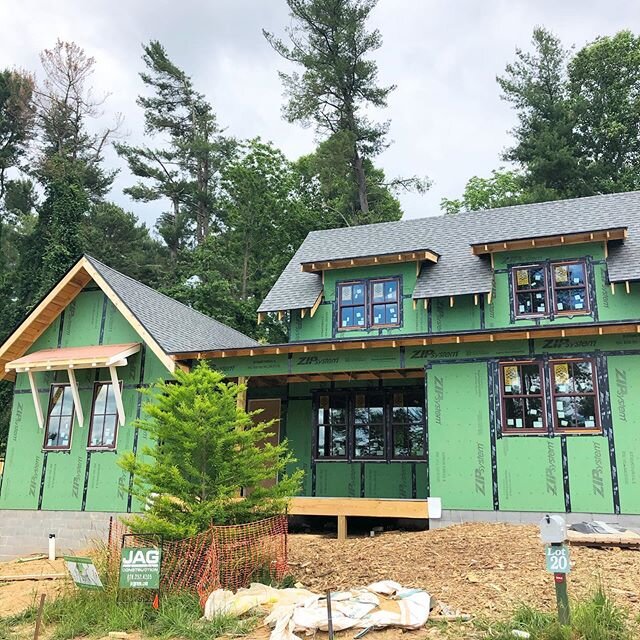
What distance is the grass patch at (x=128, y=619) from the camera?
290 inches

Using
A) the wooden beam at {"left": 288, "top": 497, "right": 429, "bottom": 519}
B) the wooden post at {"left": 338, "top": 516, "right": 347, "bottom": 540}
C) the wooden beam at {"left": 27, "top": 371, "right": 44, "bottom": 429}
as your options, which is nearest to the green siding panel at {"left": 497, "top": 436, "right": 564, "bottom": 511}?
the wooden beam at {"left": 288, "top": 497, "right": 429, "bottom": 519}

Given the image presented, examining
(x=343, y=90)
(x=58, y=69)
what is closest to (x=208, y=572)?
(x=343, y=90)

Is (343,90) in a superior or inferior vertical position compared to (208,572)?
superior

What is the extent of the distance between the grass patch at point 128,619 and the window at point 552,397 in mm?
7161

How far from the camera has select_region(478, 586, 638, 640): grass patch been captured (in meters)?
5.84

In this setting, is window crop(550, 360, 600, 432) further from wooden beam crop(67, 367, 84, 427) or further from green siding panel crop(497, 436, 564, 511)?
wooden beam crop(67, 367, 84, 427)

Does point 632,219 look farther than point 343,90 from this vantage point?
No

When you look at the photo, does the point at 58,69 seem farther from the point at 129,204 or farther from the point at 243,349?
the point at 243,349

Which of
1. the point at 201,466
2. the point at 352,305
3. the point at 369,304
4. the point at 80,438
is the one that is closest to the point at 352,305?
the point at 352,305

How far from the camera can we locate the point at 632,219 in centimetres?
A: 1633

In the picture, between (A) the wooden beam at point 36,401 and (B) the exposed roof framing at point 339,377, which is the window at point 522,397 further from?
(A) the wooden beam at point 36,401

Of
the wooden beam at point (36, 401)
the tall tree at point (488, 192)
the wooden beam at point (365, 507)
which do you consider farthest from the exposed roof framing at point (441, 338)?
the tall tree at point (488, 192)

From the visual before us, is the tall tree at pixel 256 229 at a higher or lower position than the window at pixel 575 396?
higher

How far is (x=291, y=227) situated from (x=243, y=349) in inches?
842
